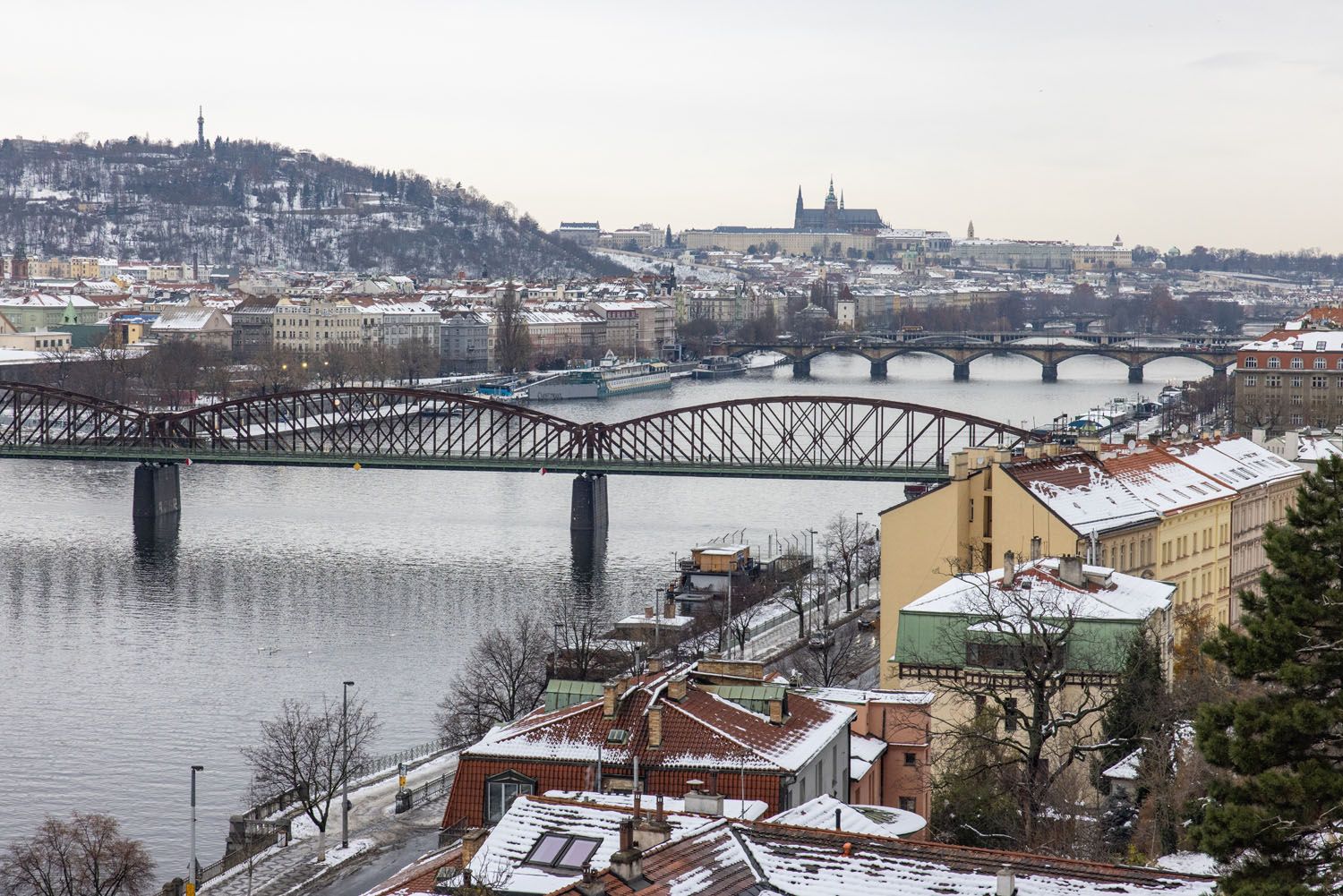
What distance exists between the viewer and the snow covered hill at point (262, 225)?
18250 cm

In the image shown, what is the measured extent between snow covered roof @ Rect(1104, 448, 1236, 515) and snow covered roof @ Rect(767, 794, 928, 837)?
12.6 meters

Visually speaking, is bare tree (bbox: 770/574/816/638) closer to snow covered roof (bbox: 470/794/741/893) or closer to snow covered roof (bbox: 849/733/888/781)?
snow covered roof (bbox: 849/733/888/781)

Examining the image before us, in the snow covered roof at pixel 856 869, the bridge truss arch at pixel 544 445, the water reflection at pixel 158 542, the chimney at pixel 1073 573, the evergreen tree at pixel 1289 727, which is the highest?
the evergreen tree at pixel 1289 727

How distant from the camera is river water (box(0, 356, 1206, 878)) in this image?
25.0 meters

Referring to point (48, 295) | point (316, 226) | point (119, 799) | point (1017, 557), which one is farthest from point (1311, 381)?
point (316, 226)

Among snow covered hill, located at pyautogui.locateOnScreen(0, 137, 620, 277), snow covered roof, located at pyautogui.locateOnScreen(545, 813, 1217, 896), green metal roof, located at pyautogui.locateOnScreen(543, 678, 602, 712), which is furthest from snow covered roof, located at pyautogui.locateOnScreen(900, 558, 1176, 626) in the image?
snow covered hill, located at pyautogui.locateOnScreen(0, 137, 620, 277)

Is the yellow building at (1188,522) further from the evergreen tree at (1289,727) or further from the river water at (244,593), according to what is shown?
the evergreen tree at (1289,727)

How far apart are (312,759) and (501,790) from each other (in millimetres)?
7798

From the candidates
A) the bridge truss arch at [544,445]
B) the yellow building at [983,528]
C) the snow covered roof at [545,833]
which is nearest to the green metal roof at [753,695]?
the snow covered roof at [545,833]

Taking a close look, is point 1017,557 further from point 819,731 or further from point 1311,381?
point 1311,381

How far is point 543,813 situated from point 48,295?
114 m

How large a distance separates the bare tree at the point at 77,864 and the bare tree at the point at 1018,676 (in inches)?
281

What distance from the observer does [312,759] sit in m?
23.0

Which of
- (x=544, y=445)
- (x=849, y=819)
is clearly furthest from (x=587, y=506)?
(x=849, y=819)
